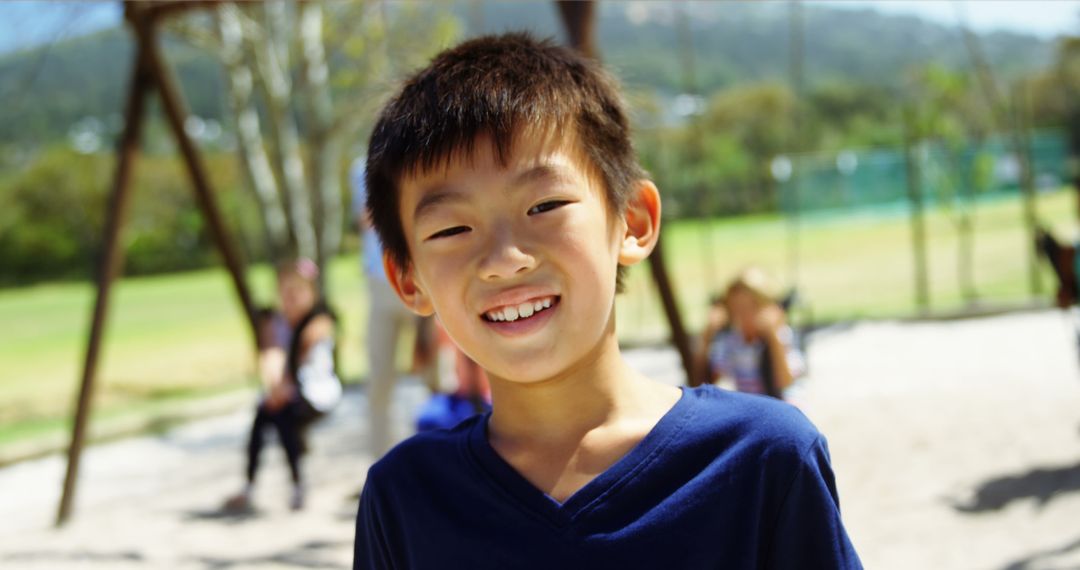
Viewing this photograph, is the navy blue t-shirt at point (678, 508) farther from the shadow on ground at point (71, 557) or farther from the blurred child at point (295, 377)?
the blurred child at point (295, 377)

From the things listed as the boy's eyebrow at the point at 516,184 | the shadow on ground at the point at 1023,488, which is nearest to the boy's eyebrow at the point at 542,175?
the boy's eyebrow at the point at 516,184

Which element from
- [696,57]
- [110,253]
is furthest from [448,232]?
[696,57]

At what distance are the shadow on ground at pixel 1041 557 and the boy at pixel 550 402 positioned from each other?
2.29 m

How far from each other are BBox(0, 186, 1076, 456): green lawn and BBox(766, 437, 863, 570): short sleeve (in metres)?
1.77

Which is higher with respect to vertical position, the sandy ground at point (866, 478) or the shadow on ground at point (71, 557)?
the shadow on ground at point (71, 557)

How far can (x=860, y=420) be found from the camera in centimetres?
501

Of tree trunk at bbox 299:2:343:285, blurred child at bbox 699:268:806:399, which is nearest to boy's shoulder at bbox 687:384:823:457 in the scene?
blurred child at bbox 699:268:806:399

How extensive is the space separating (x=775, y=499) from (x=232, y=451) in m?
5.42

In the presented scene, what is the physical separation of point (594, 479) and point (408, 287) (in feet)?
1.04

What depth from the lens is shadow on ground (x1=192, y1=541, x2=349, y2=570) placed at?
3.48m

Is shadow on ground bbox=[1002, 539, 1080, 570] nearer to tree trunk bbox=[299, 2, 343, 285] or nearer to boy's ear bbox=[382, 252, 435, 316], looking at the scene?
boy's ear bbox=[382, 252, 435, 316]

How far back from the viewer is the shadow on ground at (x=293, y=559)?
3.48m

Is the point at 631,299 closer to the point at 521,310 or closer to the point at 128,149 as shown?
the point at 128,149

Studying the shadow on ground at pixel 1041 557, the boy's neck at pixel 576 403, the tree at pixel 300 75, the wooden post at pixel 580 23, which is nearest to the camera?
the boy's neck at pixel 576 403
